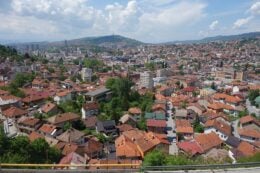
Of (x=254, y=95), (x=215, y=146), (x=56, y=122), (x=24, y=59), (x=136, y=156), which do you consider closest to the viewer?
(x=136, y=156)

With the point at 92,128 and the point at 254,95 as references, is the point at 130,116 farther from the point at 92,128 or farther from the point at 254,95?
the point at 254,95

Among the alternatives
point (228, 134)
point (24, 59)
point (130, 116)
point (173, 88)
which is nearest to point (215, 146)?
point (228, 134)

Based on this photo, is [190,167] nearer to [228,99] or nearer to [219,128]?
[219,128]

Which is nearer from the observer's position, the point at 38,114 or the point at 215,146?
the point at 215,146

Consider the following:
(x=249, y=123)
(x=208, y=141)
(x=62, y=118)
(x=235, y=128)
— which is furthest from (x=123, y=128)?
(x=249, y=123)

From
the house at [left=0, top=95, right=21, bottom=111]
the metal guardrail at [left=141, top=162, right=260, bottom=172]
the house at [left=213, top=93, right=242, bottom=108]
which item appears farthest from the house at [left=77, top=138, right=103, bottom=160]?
the house at [left=213, top=93, right=242, bottom=108]

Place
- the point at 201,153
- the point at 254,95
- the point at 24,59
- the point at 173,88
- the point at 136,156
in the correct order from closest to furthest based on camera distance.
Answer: the point at 136,156 → the point at 201,153 → the point at 254,95 → the point at 173,88 → the point at 24,59

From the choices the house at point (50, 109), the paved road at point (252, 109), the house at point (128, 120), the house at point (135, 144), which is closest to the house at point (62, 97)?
the house at point (50, 109)

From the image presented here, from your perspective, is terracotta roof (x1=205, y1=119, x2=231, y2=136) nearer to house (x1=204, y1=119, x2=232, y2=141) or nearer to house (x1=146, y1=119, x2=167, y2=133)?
house (x1=204, y1=119, x2=232, y2=141)
